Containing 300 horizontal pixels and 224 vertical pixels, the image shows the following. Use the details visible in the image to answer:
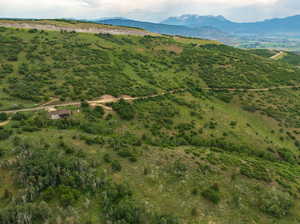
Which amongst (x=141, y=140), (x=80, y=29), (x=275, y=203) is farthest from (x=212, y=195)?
(x=80, y=29)

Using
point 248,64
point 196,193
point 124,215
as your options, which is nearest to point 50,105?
point 124,215

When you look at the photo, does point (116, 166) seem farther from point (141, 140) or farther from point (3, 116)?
point (3, 116)

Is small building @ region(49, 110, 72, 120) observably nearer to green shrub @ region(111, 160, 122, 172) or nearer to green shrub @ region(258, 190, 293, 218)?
green shrub @ region(111, 160, 122, 172)

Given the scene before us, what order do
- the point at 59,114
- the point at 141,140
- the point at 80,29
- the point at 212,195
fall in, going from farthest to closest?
the point at 80,29, the point at 59,114, the point at 141,140, the point at 212,195

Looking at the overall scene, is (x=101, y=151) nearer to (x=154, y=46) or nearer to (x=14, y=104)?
(x=14, y=104)

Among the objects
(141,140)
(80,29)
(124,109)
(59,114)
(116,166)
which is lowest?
(141,140)

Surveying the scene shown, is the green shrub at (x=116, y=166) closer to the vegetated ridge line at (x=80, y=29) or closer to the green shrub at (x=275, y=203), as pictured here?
the green shrub at (x=275, y=203)
